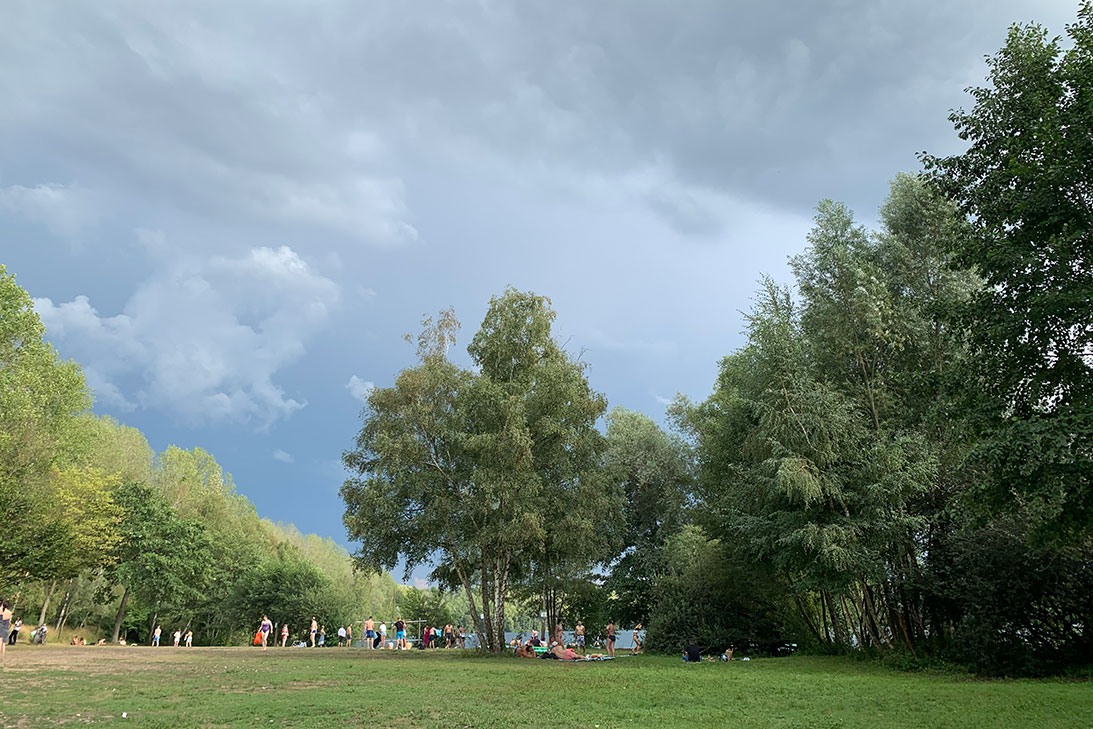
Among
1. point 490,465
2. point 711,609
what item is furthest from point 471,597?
point 711,609

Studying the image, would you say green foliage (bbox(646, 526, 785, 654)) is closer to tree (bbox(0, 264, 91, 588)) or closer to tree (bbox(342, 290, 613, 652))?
tree (bbox(342, 290, 613, 652))

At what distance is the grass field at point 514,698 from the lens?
10.2 m

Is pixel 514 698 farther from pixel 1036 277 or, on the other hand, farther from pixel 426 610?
pixel 426 610

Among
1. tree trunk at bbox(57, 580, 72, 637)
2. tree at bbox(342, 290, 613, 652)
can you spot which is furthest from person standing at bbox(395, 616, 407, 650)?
tree trunk at bbox(57, 580, 72, 637)

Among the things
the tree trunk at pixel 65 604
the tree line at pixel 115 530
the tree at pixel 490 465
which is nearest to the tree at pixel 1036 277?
the tree at pixel 490 465

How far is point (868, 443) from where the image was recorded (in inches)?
969

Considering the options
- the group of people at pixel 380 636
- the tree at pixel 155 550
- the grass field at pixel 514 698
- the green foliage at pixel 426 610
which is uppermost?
the tree at pixel 155 550

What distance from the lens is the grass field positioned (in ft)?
33.4

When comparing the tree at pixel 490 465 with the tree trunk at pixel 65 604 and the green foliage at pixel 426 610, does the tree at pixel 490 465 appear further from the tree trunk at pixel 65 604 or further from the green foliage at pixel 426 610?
the tree trunk at pixel 65 604

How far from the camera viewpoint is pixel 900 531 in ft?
73.4

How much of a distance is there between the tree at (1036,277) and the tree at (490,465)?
17563 mm

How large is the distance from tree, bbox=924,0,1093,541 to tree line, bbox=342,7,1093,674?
63 mm

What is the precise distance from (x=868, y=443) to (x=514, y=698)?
56.4ft

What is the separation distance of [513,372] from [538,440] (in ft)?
11.7
